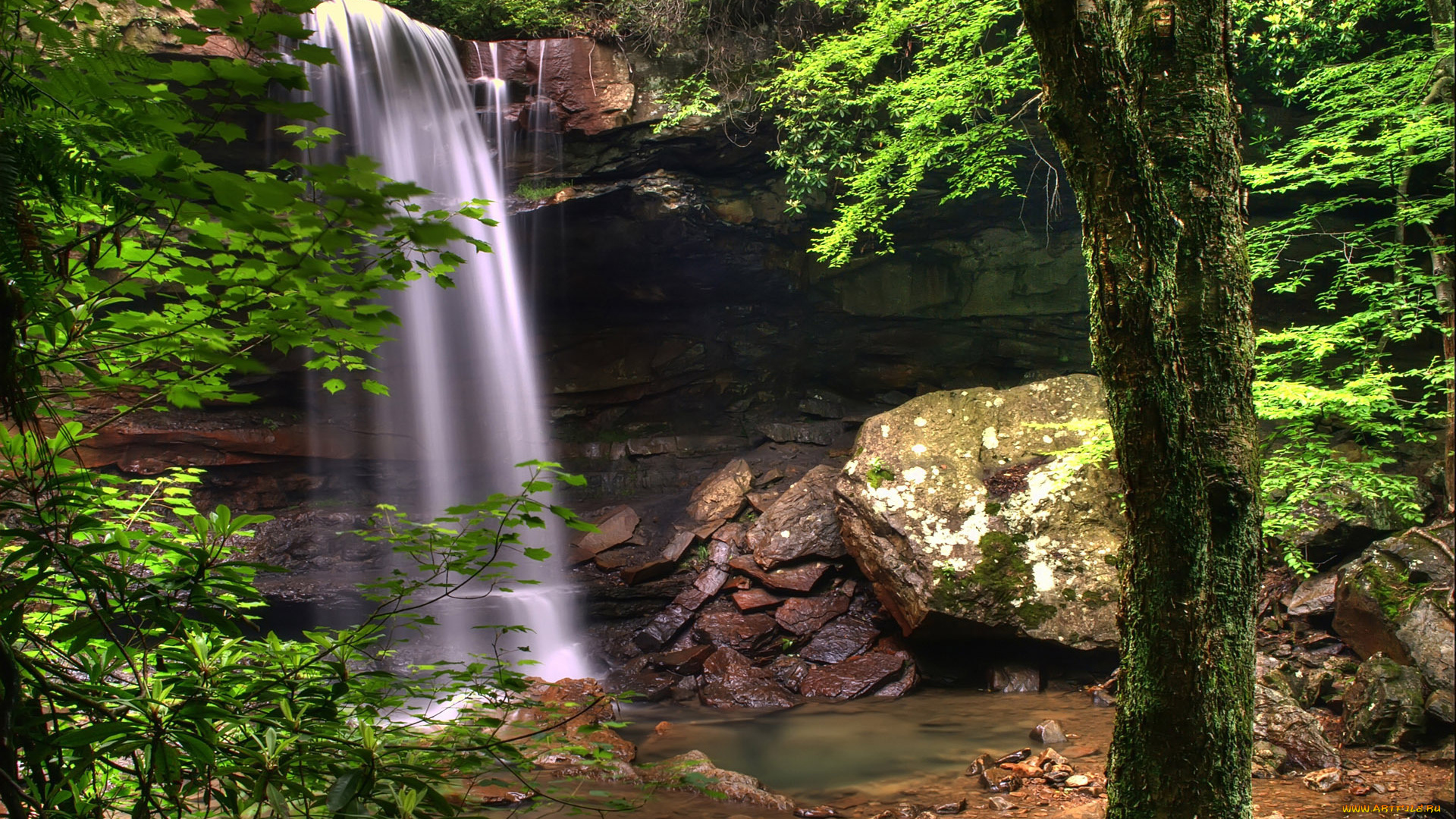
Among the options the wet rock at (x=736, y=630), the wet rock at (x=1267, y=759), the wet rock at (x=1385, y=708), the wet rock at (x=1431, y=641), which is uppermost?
the wet rock at (x=1431, y=641)

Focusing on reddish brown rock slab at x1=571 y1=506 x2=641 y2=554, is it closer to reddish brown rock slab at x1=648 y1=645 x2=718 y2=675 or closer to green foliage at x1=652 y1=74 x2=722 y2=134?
reddish brown rock slab at x1=648 y1=645 x2=718 y2=675

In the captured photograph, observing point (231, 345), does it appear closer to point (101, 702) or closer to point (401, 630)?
point (101, 702)

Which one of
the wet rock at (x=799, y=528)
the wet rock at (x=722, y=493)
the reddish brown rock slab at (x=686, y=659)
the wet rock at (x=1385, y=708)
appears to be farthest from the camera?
the wet rock at (x=722, y=493)

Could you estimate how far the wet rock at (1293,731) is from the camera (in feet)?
14.3

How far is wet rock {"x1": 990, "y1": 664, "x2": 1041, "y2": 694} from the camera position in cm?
643

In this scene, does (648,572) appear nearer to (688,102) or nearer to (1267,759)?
(688,102)

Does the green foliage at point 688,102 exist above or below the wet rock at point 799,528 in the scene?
above

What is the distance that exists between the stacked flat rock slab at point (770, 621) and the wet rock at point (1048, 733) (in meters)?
1.60

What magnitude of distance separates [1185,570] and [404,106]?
30.6 ft

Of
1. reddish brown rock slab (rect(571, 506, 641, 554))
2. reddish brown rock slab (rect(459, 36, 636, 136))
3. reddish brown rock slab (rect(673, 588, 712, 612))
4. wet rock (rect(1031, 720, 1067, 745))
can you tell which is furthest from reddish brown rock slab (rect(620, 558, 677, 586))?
reddish brown rock slab (rect(459, 36, 636, 136))

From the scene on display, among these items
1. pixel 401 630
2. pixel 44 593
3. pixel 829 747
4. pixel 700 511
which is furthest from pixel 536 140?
pixel 44 593

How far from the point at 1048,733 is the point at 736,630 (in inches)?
138

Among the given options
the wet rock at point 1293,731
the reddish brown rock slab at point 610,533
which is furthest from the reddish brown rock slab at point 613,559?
the wet rock at point 1293,731

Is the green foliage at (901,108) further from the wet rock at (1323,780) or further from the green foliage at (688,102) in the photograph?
the wet rock at (1323,780)
